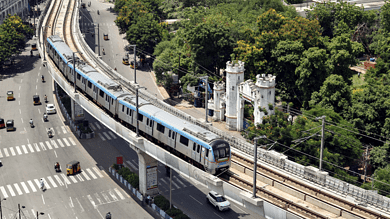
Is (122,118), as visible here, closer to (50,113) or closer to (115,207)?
(115,207)

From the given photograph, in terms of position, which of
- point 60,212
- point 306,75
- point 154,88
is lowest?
point 60,212

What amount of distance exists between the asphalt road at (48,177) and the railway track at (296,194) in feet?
69.1

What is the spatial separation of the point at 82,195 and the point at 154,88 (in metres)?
47.7

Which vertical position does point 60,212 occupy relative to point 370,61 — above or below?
below

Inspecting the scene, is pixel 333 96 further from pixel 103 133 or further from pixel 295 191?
pixel 103 133

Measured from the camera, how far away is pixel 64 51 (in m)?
98.4

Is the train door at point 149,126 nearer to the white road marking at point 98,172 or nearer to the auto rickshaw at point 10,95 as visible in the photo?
the white road marking at point 98,172

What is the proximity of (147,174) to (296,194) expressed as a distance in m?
27.2

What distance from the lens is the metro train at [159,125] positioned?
185 ft

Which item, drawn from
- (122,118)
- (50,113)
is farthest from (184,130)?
(50,113)

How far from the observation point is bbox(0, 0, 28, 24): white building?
161 metres

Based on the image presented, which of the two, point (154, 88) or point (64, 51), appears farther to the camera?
point (154, 88)

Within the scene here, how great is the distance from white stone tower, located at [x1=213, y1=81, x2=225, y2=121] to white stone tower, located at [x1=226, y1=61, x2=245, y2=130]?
4203mm

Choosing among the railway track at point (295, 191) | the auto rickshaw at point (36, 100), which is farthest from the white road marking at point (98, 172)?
the auto rickshaw at point (36, 100)
